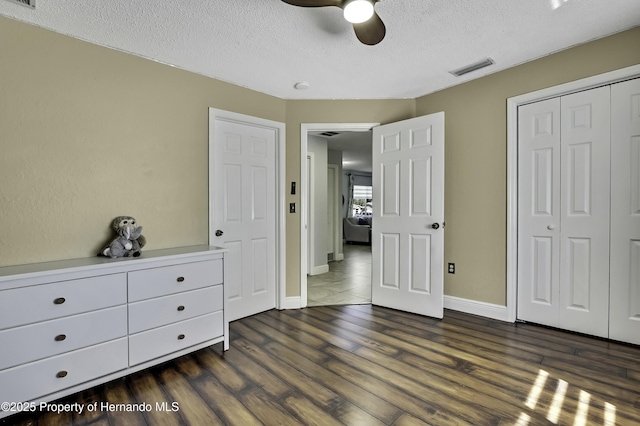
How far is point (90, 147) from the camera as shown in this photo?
2.18 meters

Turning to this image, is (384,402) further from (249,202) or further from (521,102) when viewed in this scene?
(521,102)

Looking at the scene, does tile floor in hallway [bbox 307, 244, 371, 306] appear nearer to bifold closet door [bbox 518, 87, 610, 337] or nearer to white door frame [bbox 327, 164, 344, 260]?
white door frame [bbox 327, 164, 344, 260]

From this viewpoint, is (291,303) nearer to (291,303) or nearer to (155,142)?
(291,303)

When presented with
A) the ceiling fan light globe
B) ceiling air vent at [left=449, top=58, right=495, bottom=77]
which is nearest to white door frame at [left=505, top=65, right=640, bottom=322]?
ceiling air vent at [left=449, top=58, right=495, bottom=77]

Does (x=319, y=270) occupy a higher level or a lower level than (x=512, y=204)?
lower

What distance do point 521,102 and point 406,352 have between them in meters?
2.39

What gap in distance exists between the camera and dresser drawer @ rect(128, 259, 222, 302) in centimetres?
196

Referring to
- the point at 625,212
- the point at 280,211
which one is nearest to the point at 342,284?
the point at 280,211

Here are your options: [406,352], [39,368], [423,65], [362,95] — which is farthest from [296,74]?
[39,368]

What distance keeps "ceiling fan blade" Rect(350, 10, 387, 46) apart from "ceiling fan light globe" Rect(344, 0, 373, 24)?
9 cm

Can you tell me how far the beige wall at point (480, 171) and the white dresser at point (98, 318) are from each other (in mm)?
2381

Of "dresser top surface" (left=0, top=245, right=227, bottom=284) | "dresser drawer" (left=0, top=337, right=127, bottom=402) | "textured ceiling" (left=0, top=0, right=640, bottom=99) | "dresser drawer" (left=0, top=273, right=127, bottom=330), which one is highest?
"textured ceiling" (left=0, top=0, right=640, bottom=99)

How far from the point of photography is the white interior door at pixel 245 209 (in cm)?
293

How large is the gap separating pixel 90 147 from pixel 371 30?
6.73 feet
